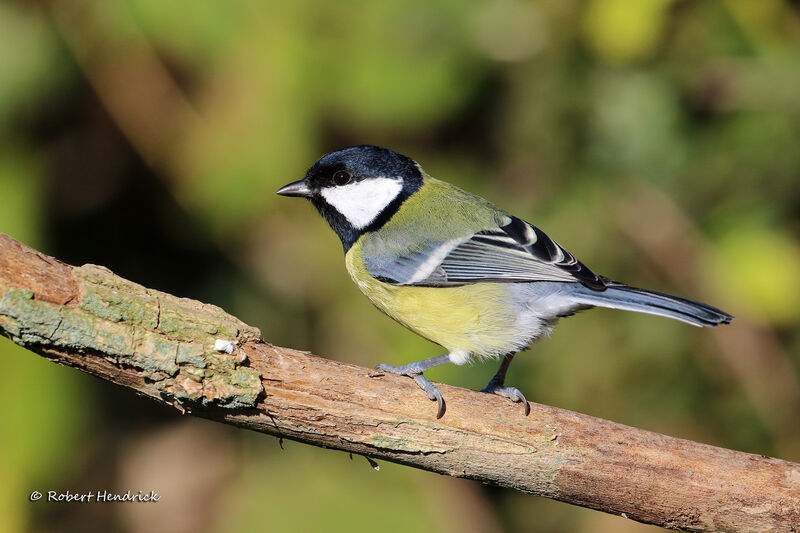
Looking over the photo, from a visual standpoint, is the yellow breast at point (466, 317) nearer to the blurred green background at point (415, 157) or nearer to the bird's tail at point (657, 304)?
the bird's tail at point (657, 304)

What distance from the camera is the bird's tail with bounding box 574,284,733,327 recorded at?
1.85 meters

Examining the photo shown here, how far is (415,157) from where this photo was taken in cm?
277

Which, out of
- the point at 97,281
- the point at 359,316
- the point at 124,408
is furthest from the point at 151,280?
the point at 97,281

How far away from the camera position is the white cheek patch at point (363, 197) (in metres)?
2.39

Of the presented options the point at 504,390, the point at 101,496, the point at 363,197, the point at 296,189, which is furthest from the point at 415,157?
the point at 101,496

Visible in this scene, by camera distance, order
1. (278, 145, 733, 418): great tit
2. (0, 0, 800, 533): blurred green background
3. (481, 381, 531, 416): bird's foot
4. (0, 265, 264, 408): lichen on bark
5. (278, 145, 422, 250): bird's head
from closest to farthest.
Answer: (0, 265, 264, 408): lichen on bark, (481, 381, 531, 416): bird's foot, (278, 145, 733, 418): great tit, (278, 145, 422, 250): bird's head, (0, 0, 800, 533): blurred green background

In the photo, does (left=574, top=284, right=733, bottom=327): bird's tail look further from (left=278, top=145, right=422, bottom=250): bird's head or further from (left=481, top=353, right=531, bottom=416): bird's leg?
(left=278, top=145, right=422, bottom=250): bird's head

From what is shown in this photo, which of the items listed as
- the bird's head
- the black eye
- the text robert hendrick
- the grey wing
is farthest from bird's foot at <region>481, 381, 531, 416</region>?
the text robert hendrick

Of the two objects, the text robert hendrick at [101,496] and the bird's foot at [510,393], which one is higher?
the bird's foot at [510,393]

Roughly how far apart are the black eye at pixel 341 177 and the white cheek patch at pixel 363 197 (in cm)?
1

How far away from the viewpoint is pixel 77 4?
254 cm

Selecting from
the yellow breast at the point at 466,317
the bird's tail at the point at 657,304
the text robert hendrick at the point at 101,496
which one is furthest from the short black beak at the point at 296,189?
the text robert hendrick at the point at 101,496

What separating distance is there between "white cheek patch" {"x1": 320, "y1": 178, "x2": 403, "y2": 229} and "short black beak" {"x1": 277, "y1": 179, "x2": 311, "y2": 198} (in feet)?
0.17

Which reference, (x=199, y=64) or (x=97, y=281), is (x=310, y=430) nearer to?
(x=97, y=281)
